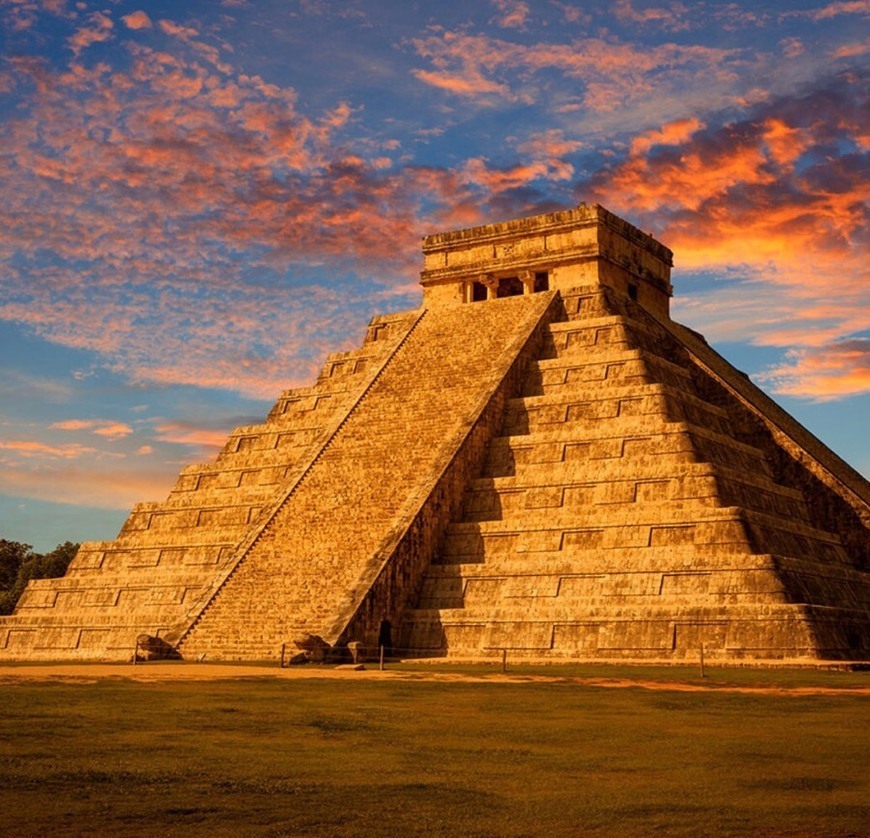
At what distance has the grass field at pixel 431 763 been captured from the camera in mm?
8836

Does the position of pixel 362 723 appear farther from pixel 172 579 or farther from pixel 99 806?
pixel 172 579

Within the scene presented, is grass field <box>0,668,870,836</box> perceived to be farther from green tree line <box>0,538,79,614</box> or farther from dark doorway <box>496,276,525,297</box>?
green tree line <box>0,538,79,614</box>

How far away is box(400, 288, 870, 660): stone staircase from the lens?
2619cm

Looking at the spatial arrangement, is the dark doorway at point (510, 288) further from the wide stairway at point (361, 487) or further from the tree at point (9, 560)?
the tree at point (9, 560)

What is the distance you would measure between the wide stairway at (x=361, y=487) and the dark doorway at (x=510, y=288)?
2.78m

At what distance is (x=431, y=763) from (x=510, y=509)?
820 inches

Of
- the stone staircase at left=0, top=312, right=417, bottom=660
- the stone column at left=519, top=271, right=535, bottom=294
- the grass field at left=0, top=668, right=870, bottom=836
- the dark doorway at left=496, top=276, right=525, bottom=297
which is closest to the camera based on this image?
the grass field at left=0, top=668, right=870, bottom=836

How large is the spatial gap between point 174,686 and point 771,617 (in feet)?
41.3

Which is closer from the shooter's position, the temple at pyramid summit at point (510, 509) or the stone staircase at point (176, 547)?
the temple at pyramid summit at point (510, 509)

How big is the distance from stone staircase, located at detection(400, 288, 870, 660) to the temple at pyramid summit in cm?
6

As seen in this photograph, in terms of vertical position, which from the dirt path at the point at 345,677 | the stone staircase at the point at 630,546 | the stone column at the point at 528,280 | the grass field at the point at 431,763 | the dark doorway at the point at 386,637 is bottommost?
the grass field at the point at 431,763

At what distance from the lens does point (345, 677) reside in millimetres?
22109

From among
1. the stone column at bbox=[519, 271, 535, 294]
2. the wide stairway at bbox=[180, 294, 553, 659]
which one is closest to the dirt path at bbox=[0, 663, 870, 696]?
the wide stairway at bbox=[180, 294, 553, 659]

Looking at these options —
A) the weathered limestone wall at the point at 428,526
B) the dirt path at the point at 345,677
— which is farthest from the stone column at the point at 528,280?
the dirt path at the point at 345,677
